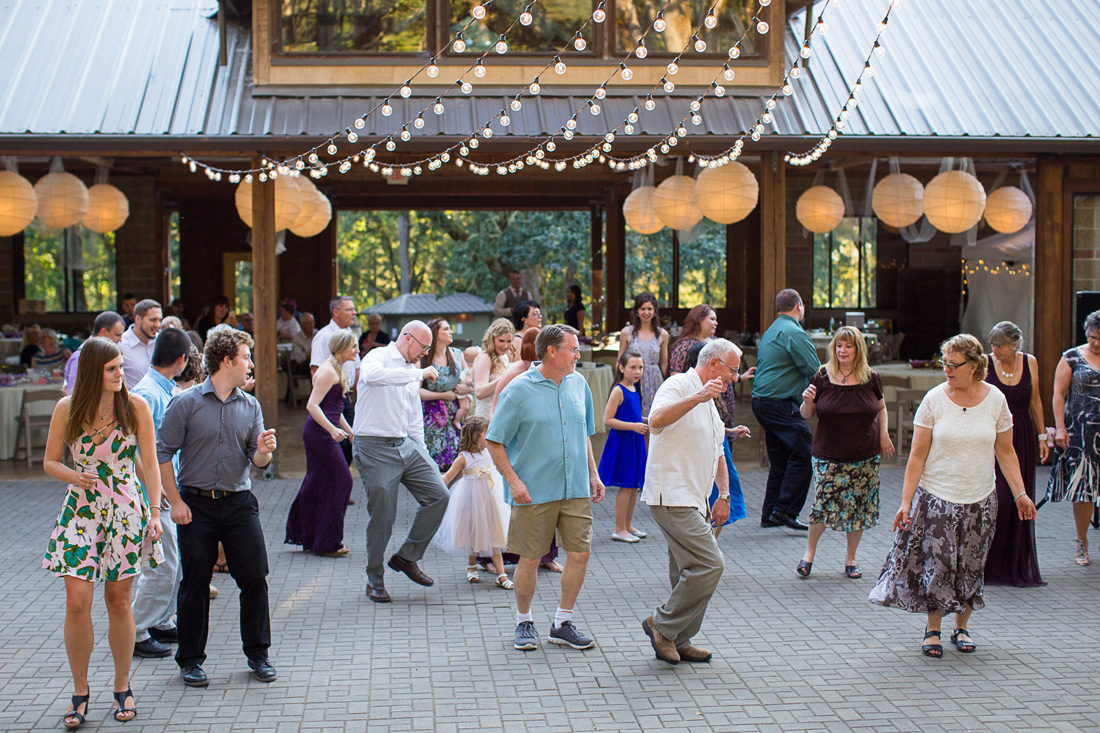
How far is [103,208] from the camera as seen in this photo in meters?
10.6

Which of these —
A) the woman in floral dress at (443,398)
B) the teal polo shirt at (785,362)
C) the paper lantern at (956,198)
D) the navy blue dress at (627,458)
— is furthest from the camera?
the paper lantern at (956,198)

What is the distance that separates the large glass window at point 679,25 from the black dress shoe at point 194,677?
25.6 feet

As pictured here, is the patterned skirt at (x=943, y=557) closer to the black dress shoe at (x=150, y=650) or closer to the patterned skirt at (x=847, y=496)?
the patterned skirt at (x=847, y=496)

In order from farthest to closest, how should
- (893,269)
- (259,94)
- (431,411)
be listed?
(893,269) → (259,94) → (431,411)

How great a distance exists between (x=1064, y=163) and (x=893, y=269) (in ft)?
26.3

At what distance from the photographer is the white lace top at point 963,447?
5043 millimetres

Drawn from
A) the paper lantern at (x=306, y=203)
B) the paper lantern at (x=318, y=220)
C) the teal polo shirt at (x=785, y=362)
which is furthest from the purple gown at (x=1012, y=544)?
the paper lantern at (x=318, y=220)

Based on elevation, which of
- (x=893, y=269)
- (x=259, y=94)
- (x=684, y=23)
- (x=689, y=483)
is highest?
(x=684, y=23)

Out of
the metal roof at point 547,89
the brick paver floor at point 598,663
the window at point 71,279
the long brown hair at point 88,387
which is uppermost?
the metal roof at point 547,89

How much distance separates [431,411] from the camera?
7961mm

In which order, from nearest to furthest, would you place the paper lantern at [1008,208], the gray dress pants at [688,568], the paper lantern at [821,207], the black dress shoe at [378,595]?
1. the gray dress pants at [688,568]
2. the black dress shoe at [378,595]
3. the paper lantern at [821,207]
4. the paper lantern at [1008,208]

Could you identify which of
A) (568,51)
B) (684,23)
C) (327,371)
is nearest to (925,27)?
(684,23)

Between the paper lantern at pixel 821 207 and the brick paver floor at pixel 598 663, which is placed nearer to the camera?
the brick paver floor at pixel 598 663

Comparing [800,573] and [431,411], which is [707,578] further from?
[431,411]
